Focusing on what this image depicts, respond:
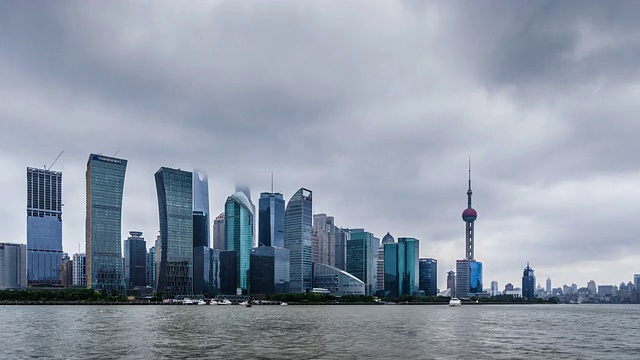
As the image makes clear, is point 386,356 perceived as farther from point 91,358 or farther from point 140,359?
point 91,358

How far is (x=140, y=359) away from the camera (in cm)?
6600

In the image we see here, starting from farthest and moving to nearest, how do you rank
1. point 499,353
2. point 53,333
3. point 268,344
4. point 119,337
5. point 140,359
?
point 53,333
point 119,337
point 268,344
point 499,353
point 140,359

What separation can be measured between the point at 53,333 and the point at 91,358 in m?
40.1

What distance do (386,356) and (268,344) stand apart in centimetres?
2102

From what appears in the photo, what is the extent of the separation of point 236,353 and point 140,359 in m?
12.3

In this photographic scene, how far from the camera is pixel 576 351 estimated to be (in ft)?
266

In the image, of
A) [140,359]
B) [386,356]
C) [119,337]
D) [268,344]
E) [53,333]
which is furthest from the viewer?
[53,333]

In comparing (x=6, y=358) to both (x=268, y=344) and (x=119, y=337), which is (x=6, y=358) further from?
(x=268, y=344)

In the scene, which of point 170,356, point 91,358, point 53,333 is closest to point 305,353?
point 170,356

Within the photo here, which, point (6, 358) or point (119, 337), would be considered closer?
point (6, 358)

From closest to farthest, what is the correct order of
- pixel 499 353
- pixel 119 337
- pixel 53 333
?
pixel 499 353 < pixel 119 337 < pixel 53 333

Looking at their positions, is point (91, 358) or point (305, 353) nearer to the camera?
point (91, 358)

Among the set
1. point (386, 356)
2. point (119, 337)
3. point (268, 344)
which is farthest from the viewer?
point (119, 337)

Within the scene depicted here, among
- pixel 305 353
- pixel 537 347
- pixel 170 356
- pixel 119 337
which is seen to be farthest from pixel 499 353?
pixel 119 337
